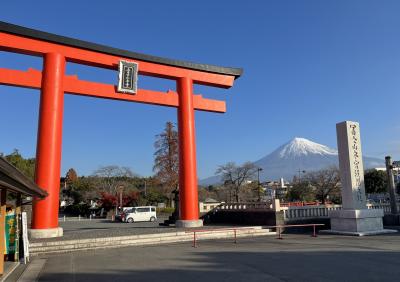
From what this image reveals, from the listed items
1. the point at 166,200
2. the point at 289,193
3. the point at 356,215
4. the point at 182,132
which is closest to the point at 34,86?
the point at 182,132

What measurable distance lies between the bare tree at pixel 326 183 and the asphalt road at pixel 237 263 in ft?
124

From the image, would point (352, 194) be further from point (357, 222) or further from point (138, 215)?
point (138, 215)

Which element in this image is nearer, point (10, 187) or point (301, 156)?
point (10, 187)

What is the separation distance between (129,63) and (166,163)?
24.6 metres

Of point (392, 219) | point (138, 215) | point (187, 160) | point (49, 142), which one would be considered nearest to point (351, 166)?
point (392, 219)

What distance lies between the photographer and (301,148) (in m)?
171

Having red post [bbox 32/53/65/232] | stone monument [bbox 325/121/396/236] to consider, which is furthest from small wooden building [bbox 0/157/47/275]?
stone monument [bbox 325/121/396/236]

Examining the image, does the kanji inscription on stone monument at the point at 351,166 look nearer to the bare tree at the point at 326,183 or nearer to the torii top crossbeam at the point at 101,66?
the torii top crossbeam at the point at 101,66

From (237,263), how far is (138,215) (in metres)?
28.2

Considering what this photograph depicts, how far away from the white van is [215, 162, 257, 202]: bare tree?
17.6 metres

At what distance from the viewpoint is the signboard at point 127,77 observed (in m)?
16.9

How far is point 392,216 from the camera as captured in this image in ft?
64.0

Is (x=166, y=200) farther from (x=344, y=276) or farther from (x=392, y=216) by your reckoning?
(x=344, y=276)

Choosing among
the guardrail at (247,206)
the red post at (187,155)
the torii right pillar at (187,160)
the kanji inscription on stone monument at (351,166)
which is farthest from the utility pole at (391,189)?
the red post at (187,155)
